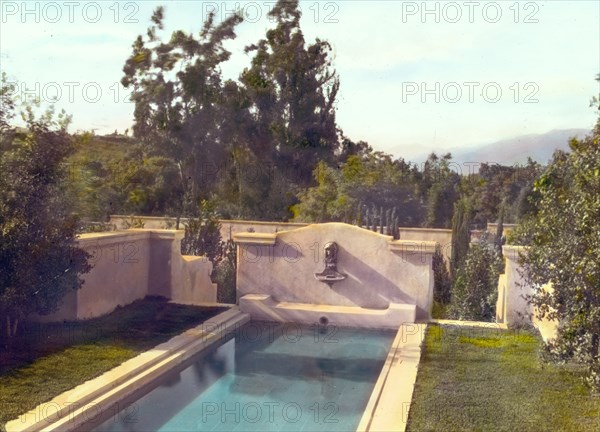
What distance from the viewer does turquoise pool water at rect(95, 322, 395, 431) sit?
6.67 m

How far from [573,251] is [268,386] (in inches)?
165

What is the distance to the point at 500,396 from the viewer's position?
6.86 m

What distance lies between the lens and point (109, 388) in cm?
701

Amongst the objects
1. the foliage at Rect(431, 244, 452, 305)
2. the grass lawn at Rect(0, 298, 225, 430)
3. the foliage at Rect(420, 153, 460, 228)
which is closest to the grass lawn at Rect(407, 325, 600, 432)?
the grass lawn at Rect(0, 298, 225, 430)

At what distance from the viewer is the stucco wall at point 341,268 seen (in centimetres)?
1151

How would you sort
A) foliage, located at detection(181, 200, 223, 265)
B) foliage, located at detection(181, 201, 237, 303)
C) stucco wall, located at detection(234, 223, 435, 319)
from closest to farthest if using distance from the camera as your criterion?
stucco wall, located at detection(234, 223, 435, 319)
foliage, located at detection(181, 201, 237, 303)
foliage, located at detection(181, 200, 223, 265)

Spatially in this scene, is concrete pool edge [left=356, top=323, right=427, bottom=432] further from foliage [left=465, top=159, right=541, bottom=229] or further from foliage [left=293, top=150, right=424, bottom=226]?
foliage [left=465, top=159, right=541, bottom=229]

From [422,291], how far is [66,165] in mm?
6825

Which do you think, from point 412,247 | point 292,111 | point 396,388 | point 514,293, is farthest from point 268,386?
point 292,111

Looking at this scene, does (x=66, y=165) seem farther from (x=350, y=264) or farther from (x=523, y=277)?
(x=523, y=277)

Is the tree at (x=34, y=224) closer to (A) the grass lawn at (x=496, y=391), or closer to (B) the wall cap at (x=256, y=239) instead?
(B) the wall cap at (x=256, y=239)

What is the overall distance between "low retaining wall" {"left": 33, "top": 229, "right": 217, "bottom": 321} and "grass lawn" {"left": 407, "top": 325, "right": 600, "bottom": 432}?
5706 millimetres

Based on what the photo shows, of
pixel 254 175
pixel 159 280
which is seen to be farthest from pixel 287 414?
pixel 254 175

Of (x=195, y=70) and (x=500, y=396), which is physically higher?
→ (x=195, y=70)
